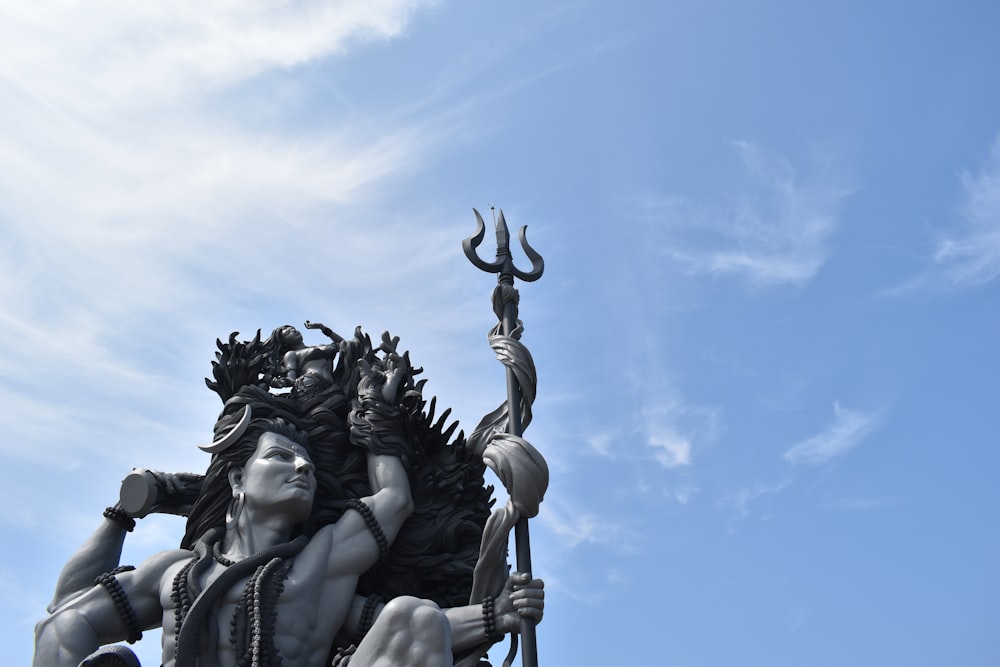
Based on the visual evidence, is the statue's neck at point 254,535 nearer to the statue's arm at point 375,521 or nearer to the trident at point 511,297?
the statue's arm at point 375,521

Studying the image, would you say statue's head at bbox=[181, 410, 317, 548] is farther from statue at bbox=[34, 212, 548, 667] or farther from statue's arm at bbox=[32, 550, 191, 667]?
statue's arm at bbox=[32, 550, 191, 667]

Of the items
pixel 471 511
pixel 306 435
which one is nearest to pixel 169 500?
pixel 306 435

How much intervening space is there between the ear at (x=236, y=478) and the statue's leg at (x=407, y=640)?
60.3 inches

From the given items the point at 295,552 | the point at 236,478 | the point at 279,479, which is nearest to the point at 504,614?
the point at 295,552

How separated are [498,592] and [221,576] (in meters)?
1.52

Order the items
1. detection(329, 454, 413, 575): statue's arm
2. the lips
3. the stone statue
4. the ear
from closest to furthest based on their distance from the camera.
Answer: the stone statue → detection(329, 454, 413, 575): statue's arm → the lips → the ear

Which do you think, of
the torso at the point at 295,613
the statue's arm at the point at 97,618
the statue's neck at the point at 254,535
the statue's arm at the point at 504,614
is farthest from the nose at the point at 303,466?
the statue's arm at the point at 504,614

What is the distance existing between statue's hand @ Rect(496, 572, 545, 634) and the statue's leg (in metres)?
0.59

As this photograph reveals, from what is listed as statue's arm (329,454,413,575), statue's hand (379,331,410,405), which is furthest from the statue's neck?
statue's hand (379,331,410,405)

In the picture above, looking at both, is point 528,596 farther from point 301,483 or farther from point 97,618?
point 97,618

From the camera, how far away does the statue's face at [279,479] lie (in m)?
6.66

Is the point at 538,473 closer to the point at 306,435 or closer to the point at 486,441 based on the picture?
the point at 486,441

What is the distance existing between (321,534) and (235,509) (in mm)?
539

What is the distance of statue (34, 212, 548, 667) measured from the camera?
243 inches
